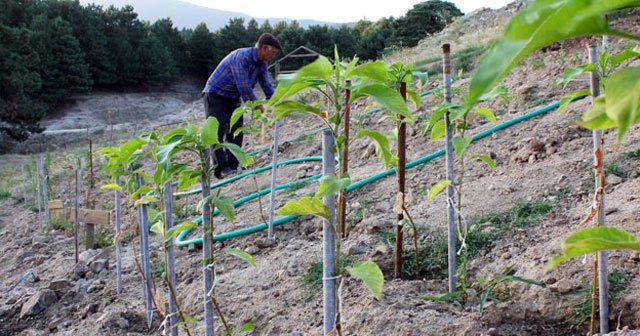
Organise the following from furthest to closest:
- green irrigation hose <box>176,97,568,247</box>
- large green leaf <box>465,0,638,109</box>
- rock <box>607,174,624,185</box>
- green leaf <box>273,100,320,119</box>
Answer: green irrigation hose <box>176,97,568,247</box> < rock <box>607,174,624,185</box> < green leaf <box>273,100,320,119</box> < large green leaf <box>465,0,638,109</box>

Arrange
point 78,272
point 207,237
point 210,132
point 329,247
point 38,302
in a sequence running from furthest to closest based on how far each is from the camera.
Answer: point 78,272
point 38,302
point 207,237
point 210,132
point 329,247

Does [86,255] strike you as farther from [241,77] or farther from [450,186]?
[450,186]

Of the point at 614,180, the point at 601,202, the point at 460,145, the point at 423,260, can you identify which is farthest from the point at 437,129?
the point at 614,180

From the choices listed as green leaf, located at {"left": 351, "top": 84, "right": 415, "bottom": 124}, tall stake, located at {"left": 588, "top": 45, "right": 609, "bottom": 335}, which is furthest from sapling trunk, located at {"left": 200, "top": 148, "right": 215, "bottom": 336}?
tall stake, located at {"left": 588, "top": 45, "right": 609, "bottom": 335}

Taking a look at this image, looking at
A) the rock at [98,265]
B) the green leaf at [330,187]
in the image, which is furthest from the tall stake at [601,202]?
the rock at [98,265]

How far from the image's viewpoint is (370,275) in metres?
1.43

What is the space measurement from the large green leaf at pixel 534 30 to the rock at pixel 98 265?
154 inches

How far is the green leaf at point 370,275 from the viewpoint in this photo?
141 centimetres

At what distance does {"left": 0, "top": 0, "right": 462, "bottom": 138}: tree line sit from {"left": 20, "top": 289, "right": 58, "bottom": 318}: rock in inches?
757

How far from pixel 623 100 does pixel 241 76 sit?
5060mm

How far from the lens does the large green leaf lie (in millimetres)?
471

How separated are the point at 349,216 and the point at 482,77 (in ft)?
10.4

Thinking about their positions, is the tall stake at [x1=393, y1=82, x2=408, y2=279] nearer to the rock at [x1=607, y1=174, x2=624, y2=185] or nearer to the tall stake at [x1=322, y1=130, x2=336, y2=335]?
the tall stake at [x1=322, y1=130, x2=336, y2=335]

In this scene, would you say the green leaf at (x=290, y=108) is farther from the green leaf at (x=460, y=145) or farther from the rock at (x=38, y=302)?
the rock at (x=38, y=302)
